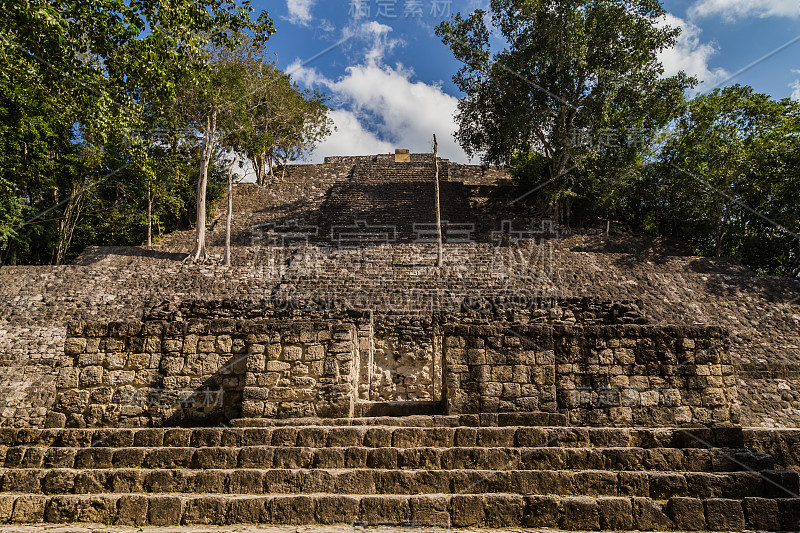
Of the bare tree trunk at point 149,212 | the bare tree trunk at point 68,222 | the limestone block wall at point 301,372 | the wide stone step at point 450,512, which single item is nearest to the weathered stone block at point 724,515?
the wide stone step at point 450,512

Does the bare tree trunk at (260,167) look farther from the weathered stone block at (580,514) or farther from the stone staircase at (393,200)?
the weathered stone block at (580,514)

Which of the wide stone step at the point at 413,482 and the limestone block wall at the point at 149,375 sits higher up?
the limestone block wall at the point at 149,375

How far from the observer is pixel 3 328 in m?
11.1

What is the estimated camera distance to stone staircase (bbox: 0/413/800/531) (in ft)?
12.0

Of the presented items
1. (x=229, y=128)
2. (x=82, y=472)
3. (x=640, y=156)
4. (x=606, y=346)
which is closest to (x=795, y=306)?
(x=640, y=156)

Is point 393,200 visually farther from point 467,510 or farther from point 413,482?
point 467,510

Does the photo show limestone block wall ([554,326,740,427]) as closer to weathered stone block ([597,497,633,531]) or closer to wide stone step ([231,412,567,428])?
wide stone step ([231,412,567,428])

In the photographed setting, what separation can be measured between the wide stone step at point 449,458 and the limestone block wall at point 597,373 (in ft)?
2.59

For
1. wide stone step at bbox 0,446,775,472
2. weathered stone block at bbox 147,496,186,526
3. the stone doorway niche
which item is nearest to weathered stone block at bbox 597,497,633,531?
wide stone step at bbox 0,446,775,472

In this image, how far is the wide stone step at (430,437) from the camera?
4.37 meters

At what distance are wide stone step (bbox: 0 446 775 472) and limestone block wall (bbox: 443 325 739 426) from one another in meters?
0.79

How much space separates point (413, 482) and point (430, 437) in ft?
1.78

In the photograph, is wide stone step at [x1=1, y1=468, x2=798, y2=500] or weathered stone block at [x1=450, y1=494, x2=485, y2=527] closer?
weathered stone block at [x1=450, y1=494, x2=485, y2=527]

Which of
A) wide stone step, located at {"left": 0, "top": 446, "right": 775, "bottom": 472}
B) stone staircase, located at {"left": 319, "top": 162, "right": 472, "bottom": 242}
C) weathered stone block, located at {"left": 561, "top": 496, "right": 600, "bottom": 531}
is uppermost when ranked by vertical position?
stone staircase, located at {"left": 319, "top": 162, "right": 472, "bottom": 242}
